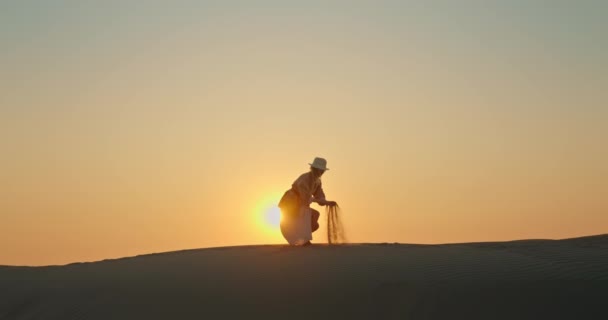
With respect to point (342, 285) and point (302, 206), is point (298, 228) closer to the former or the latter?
point (302, 206)

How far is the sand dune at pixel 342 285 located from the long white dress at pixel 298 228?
1.08 ft

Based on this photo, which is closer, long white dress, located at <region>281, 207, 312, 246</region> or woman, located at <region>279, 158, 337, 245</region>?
woman, located at <region>279, 158, 337, 245</region>

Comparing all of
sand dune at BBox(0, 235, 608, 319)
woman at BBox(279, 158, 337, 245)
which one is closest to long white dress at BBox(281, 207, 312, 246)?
woman at BBox(279, 158, 337, 245)

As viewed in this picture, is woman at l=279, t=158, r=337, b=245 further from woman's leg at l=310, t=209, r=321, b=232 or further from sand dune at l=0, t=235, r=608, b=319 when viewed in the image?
sand dune at l=0, t=235, r=608, b=319

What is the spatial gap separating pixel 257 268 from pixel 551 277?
4766mm

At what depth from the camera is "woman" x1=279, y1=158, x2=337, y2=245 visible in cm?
1680

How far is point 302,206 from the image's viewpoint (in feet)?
56.2

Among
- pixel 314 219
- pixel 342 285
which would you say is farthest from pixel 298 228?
pixel 342 285

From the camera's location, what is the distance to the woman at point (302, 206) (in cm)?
1680

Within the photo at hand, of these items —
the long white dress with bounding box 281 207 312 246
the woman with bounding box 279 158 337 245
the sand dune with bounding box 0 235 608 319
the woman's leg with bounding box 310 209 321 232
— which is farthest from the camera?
the woman's leg with bounding box 310 209 321 232

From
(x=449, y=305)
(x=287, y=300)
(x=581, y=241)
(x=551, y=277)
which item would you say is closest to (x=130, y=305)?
(x=287, y=300)

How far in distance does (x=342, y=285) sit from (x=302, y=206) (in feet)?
13.2

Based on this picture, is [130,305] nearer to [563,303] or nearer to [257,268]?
[257,268]

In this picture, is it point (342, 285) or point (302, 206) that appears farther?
point (302, 206)
